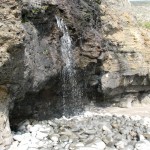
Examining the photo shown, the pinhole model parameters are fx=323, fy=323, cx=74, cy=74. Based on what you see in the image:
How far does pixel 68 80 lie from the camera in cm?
1189

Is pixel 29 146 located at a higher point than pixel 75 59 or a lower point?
lower

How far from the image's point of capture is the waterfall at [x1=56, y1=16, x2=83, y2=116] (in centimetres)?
1161

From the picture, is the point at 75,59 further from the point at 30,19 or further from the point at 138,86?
the point at 138,86

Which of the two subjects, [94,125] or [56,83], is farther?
[56,83]

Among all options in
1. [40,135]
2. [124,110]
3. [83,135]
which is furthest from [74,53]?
[40,135]

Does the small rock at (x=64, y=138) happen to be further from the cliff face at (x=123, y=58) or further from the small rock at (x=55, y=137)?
the cliff face at (x=123, y=58)

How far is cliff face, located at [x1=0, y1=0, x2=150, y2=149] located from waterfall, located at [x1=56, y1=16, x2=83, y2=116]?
21 centimetres

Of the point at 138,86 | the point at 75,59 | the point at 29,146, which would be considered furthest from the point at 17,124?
the point at 138,86

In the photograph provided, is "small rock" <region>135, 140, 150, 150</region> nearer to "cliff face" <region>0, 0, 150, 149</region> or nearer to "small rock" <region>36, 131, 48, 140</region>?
"small rock" <region>36, 131, 48, 140</region>

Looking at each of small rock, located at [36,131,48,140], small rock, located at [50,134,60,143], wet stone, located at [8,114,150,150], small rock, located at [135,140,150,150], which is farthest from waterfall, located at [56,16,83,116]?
small rock, located at [135,140,150,150]

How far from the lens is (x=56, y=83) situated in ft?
37.7

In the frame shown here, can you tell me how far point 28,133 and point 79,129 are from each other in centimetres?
151

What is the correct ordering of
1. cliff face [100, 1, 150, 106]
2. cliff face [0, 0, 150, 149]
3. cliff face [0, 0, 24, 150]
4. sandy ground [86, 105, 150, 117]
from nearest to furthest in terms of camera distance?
cliff face [0, 0, 24, 150] → cliff face [0, 0, 150, 149] → sandy ground [86, 105, 150, 117] → cliff face [100, 1, 150, 106]

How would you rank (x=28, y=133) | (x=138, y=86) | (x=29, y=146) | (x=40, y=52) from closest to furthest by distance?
(x=29, y=146) → (x=28, y=133) → (x=40, y=52) → (x=138, y=86)
